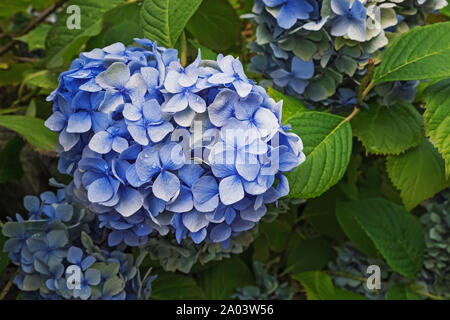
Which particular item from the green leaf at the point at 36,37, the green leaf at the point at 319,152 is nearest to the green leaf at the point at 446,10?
the green leaf at the point at 319,152

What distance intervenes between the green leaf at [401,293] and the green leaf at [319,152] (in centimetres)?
37

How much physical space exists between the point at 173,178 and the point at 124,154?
0.07 metres

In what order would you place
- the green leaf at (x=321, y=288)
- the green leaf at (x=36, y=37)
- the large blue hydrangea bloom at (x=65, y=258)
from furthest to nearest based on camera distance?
the green leaf at (x=36, y=37) → the green leaf at (x=321, y=288) → the large blue hydrangea bloom at (x=65, y=258)

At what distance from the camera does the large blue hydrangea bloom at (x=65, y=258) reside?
31.1 inches

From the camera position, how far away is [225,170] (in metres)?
0.56

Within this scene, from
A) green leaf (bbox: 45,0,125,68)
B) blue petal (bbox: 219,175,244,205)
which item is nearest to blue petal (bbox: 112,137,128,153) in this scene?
blue petal (bbox: 219,175,244,205)

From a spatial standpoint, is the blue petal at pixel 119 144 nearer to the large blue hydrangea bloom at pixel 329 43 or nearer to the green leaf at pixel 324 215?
the large blue hydrangea bloom at pixel 329 43

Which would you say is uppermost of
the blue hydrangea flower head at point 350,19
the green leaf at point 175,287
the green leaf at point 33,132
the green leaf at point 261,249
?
the blue hydrangea flower head at point 350,19

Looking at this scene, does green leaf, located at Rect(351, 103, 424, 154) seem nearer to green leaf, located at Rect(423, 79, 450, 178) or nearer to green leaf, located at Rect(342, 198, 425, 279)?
green leaf, located at Rect(423, 79, 450, 178)

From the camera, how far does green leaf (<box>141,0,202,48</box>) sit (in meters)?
0.73

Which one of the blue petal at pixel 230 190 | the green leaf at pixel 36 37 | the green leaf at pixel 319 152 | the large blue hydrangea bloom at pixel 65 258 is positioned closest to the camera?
the blue petal at pixel 230 190

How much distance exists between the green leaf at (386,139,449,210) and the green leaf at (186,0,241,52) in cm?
38

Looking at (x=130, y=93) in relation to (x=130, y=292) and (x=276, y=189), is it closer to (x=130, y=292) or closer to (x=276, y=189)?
(x=276, y=189)
